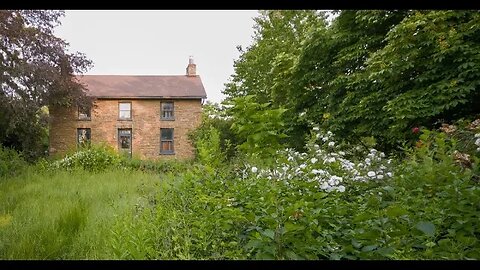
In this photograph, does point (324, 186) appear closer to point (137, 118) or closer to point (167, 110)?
point (137, 118)

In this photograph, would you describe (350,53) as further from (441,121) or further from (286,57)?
(441,121)

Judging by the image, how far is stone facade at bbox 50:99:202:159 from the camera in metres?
4.55

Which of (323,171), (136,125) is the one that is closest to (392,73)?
(323,171)

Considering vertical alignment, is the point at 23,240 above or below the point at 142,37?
below

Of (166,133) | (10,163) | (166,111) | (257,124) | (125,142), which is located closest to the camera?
(257,124)

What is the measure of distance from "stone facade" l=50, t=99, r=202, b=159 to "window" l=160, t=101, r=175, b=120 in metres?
0.07

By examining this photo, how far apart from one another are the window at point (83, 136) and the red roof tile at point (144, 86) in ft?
2.20

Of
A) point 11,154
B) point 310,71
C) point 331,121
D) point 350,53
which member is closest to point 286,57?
point 310,71

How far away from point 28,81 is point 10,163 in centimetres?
154

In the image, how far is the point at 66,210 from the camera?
2480 mm

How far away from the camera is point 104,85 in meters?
5.77

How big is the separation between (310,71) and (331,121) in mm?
853

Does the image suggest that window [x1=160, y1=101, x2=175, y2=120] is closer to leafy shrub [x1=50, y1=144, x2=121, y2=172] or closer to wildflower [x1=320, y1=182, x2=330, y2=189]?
leafy shrub [x1=50, y1=144, x2=121, y2=172]

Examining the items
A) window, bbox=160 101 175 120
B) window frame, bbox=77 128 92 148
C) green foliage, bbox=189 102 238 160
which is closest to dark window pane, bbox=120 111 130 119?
window frame, bbox=77 128 92 148
